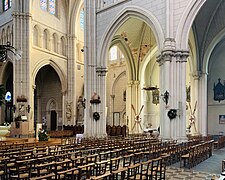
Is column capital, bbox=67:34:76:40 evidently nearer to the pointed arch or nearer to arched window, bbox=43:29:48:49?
arched window, bbox=43:29:48:49

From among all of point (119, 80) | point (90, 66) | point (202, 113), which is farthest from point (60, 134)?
point (202, 113)

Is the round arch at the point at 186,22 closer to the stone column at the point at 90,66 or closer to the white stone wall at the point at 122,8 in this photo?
the white stone wall at the point at 122,8

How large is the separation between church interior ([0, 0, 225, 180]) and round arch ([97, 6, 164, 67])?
0.06 metres

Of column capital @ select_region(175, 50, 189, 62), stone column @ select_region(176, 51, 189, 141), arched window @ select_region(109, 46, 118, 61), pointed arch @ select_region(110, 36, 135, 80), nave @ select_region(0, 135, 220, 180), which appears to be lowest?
nave @ select_region(0, 135, 220, 180)

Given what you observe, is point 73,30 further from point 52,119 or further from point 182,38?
point 182,38

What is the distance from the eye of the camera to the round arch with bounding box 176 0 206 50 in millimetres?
16047

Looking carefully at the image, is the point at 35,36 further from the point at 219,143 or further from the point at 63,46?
the point at 219,143

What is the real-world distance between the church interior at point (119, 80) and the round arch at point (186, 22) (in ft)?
0.17

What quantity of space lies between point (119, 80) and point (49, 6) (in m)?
11.1

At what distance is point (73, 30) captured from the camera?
33.5m

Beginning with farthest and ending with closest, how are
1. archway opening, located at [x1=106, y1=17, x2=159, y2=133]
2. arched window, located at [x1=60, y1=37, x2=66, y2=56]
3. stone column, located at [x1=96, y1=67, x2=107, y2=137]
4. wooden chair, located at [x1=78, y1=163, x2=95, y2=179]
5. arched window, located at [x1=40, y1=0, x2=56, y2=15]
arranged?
arched window, located at [x1=60, y1=37, x2=66, y2=56]
arched window, located at [x1=40, y1=0, x2=56, y2=15]
archway opening, located at [x1=106, y1=17, x2=159, y2=133]
stone column, located at [x1=96, y1=67, x2=107, y2=137]
wooden chair, located at [x1=78, y1=163, x2=95, y2=179]

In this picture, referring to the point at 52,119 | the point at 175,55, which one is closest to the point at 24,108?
the point at 52,119

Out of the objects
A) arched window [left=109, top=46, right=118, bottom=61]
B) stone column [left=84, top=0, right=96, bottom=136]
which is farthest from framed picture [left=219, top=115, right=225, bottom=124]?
arched window [left=109, top=46, right=118, bottom=61]

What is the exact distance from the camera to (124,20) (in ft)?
66.0
